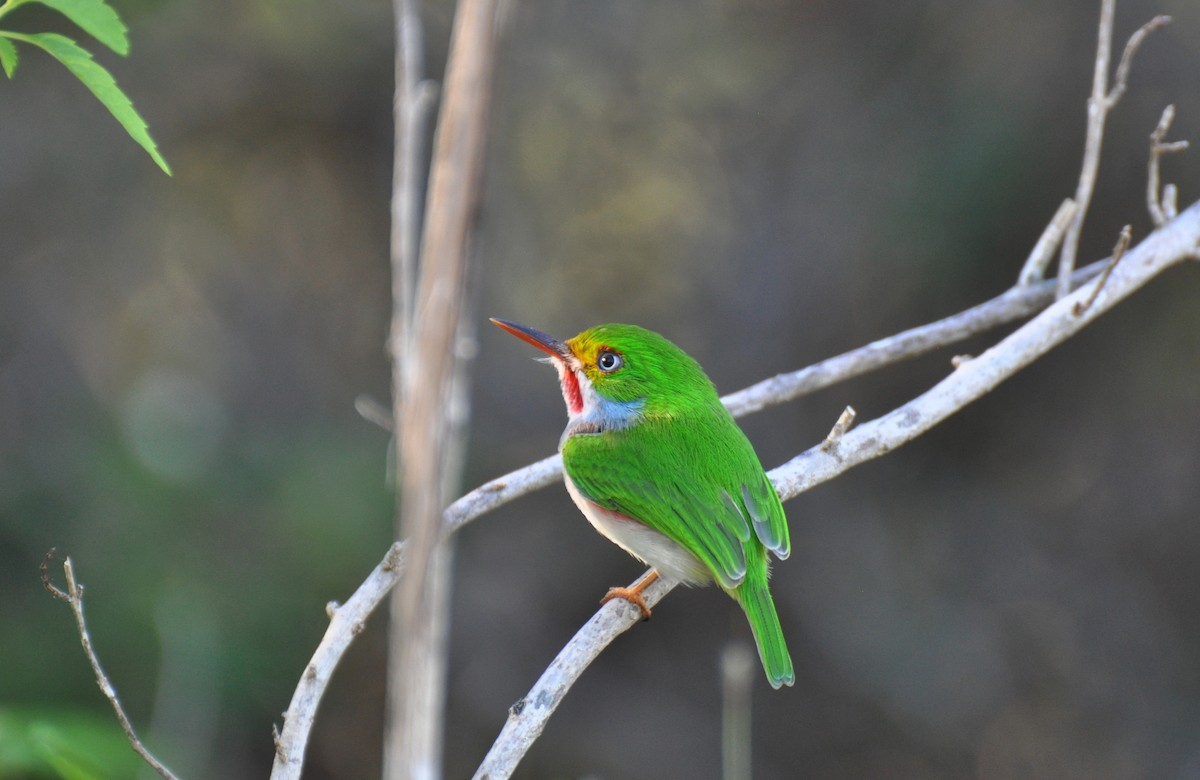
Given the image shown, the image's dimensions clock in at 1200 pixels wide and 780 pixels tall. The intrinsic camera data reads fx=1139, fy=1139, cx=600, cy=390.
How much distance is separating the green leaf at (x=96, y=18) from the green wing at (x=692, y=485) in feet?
6.08

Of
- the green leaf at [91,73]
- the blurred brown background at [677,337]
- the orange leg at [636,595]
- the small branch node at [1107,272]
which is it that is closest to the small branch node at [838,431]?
the orange leg at [636,595]

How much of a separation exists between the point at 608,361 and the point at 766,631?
1004 millimetres

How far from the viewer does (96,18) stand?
5.99 ft

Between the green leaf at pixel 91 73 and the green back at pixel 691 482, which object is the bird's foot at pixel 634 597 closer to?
the green back at pixel 691 482

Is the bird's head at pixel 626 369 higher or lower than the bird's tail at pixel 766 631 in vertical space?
higher

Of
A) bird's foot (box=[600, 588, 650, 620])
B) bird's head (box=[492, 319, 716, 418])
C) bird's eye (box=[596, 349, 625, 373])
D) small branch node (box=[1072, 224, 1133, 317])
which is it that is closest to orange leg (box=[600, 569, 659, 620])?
bird's foot (box=[600, 588, 650, 620])

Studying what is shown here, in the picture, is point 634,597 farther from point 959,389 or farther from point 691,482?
point 959,389

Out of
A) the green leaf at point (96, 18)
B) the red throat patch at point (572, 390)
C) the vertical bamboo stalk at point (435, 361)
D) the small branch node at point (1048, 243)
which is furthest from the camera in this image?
the red throat patch at point (572, 390)

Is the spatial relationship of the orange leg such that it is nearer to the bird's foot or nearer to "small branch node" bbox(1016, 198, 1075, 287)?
the bird's foot

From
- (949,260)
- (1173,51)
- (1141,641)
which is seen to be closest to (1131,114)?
(1173,51)

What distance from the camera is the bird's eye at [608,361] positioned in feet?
11.9

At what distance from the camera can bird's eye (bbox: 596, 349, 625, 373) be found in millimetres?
3623

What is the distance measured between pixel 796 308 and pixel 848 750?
2.40 meters

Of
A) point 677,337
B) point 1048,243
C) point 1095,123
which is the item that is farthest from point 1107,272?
point 677,337
